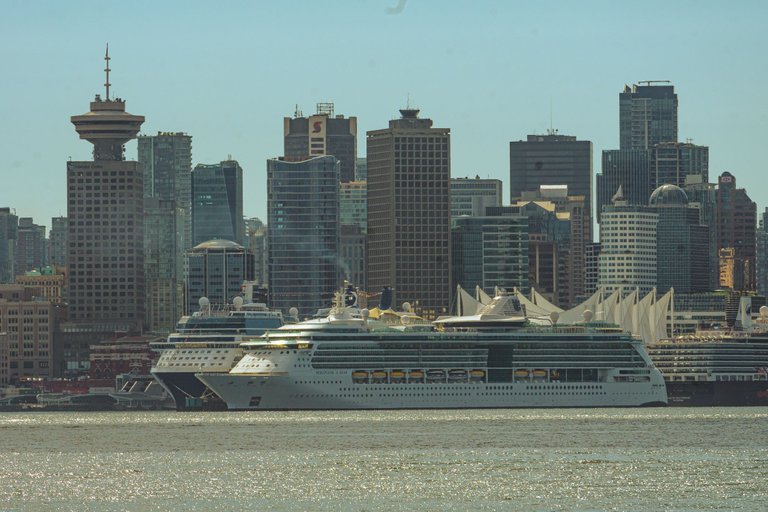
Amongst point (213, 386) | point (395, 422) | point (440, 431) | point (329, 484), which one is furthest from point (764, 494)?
point (213, 386)

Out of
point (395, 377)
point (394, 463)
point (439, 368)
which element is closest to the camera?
point (394, 463)

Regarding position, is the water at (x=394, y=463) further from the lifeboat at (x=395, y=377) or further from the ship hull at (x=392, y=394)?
the lifeboat at (x=395, y=377)

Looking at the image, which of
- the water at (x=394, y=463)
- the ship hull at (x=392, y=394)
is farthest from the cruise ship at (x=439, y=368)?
the water at (x=394, y=463)

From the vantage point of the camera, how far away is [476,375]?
189 meters

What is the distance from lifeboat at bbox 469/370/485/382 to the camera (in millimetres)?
188625

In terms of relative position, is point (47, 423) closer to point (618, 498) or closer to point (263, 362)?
point (263, 362)

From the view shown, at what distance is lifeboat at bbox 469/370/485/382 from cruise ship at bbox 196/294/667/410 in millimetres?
83

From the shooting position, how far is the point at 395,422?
536 feet

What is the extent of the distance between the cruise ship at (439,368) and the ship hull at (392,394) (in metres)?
0.08

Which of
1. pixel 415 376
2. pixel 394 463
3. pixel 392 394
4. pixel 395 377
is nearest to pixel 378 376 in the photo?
pixel 395 377

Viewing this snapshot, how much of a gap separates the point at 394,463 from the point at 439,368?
65.9m

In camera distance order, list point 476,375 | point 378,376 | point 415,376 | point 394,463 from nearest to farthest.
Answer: point 394,463, point 378,376, point 415,376, point 476,375

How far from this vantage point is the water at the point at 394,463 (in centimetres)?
10356

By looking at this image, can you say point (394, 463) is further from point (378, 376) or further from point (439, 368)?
point (439, 368)
